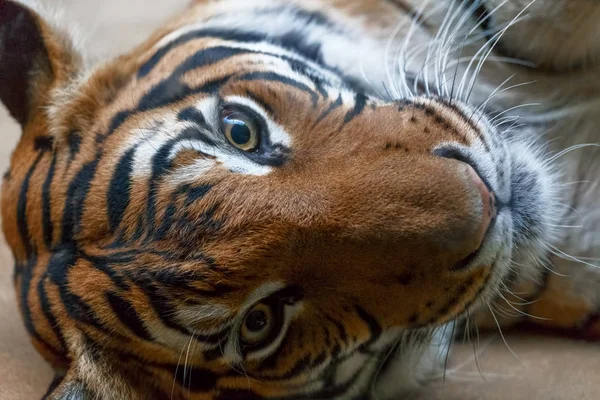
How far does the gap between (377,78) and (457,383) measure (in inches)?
26.7

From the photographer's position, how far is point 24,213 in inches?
46.3

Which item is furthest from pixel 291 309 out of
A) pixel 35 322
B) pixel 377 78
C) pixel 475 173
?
pixel 377 78

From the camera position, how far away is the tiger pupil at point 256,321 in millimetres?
1040


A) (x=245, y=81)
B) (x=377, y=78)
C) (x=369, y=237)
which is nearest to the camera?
(x=369, y=237)

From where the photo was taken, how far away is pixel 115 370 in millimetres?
1067

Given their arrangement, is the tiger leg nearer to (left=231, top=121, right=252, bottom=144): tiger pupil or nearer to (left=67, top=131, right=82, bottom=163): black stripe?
(left=231, top=121, right=252, bottom=144): tiger pupil

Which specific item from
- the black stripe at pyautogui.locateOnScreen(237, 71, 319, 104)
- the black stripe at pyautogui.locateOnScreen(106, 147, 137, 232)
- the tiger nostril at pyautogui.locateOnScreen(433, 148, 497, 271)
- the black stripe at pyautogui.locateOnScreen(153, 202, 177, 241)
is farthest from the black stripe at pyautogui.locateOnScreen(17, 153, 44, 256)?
the tiger nostril at pyautogui.locateOnScreen(433, 148, 497, 271)

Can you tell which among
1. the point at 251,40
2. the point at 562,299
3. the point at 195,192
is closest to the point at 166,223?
the point at 195,192

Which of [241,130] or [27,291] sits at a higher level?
[241,130]

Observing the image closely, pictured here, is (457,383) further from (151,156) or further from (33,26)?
(33,26)

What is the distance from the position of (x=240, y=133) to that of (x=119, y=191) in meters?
0.23

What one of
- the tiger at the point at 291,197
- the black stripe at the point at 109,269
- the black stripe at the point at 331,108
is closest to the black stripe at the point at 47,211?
the tiger at the point at 291,197

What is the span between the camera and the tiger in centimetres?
94

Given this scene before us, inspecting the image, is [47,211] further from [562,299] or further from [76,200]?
[562,299]
